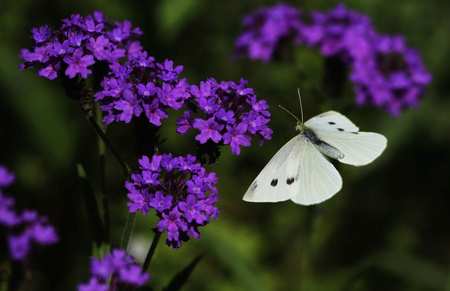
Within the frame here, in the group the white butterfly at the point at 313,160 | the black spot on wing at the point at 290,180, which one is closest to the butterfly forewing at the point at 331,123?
the white butterfly at the point at 313,160

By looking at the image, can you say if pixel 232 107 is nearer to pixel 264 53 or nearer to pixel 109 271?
pixel 109 271

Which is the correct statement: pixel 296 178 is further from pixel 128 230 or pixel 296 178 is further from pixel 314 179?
pixel 128 230

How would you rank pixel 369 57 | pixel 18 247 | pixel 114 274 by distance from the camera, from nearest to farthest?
pixel 114 274
pixel 18 247
pixel 369 57

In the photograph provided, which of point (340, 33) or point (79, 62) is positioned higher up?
point (340, 33)

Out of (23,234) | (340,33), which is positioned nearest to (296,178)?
(23,234)

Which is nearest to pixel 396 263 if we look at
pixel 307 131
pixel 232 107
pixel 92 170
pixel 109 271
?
pixel 307 131

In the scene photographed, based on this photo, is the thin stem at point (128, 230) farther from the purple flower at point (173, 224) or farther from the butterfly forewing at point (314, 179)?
the butterfly forewing at point (314, 179)

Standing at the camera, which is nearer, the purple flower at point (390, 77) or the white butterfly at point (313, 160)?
the white butterfly at point (313, 160)
